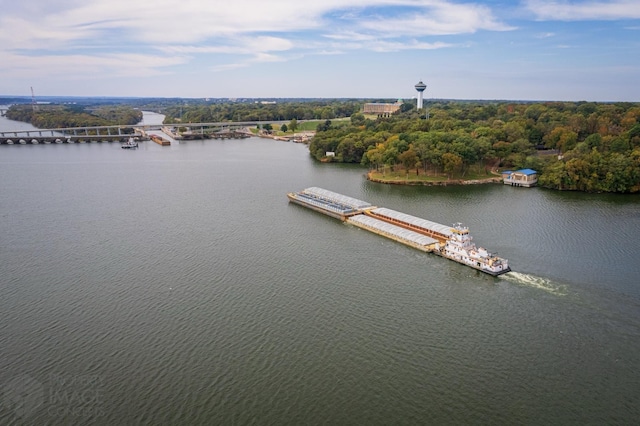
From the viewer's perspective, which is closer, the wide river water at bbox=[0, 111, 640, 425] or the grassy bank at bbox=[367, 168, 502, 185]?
the wide river water at bbox=[0, 111, 640, 425]

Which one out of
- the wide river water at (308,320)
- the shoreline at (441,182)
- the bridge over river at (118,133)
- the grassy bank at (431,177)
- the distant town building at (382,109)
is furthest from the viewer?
the distant town building at (382,109)

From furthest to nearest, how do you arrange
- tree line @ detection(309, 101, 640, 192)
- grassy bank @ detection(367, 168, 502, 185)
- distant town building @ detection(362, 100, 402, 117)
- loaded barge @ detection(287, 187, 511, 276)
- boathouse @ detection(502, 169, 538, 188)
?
distant town building @ detection(362, 100, 402, 117) < grassy bank @ detection(367, 168, 502, 185) < boathouse @ detection(502, 169, 538, 188) < tree line @ detection(309, 101, 640, 192) < loaded barge @ detection(287, 187, 511, 276)

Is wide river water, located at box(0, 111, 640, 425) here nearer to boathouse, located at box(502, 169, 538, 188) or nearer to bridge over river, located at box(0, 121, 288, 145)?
boathouse, located at box(502, 169, 538, 188)

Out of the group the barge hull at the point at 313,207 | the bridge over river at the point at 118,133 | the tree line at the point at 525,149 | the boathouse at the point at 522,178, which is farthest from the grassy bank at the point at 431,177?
the bridge over river at the point at 118,133

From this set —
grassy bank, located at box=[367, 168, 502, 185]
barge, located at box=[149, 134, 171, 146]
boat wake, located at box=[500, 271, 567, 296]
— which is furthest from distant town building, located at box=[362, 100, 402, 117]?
boat wake, located at box=[500, 271, 567, 296]

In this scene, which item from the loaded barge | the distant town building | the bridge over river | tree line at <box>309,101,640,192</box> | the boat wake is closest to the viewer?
the boat wake

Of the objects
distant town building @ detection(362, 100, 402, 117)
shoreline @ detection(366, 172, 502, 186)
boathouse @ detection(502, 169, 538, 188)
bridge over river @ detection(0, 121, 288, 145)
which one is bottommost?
shoreline @ detection(366, 172, 502, 186)

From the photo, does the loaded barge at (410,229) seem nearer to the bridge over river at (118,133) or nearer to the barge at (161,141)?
the barge at (161,141)
